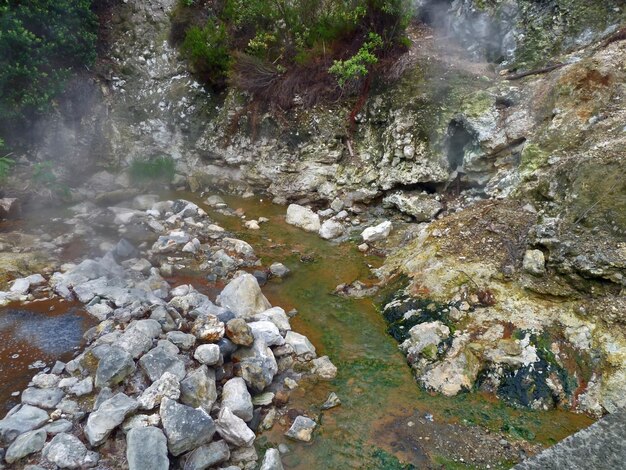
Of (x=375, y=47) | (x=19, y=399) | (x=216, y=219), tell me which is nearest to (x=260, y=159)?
(x=216, y=219)

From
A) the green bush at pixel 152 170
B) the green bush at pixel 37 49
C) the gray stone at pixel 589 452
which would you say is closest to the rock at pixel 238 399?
the gray stone at pixel 589 452

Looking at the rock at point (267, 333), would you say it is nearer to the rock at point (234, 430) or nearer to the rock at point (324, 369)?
the rock at point (324, 369)

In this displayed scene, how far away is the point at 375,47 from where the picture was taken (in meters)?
8.97

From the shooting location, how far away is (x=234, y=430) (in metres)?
3.54

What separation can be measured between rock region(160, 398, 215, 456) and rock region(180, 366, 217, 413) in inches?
7.5

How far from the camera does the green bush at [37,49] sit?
8242 mm

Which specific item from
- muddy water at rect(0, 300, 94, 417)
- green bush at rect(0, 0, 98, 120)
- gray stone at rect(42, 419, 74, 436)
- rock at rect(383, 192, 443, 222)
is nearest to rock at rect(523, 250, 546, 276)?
rock at rect(383, 192, 443, 222)

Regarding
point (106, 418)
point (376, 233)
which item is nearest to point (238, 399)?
point (106, 418)

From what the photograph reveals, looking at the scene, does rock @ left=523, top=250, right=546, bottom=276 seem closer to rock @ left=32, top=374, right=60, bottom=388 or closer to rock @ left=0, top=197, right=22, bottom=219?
rock @ left=32, top=374, right=60, bottom=388

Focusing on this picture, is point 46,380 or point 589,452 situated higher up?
point 589,452

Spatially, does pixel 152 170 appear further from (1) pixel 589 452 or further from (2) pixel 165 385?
(1) pixel 589 452

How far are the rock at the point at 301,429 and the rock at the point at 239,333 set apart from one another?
39.2 inches

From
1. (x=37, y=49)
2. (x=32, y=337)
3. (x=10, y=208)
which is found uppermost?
(x=37, y=49)

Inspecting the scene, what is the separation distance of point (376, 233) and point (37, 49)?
8.05m
